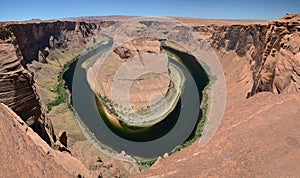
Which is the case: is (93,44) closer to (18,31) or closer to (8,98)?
(18,31)

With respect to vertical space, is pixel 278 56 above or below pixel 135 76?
above

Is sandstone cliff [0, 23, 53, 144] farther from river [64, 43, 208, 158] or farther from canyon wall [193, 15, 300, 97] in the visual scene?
river [64, 43, 208, 158]

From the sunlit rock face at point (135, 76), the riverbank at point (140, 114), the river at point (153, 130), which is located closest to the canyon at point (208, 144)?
the river at point (153, 130)

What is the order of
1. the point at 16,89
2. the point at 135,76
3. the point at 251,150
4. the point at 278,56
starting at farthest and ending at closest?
1. the point at 135,76
2. the point at 278,56
3. the point at 16,89
4. the point at 251,150

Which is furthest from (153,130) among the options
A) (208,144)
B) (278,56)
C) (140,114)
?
(208,144)

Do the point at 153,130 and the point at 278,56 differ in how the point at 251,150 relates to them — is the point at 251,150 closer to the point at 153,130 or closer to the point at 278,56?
the point at 278,56

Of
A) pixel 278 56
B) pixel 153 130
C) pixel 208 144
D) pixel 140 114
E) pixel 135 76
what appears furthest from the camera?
pixel 135 76

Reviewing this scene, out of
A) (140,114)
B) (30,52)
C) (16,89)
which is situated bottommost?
(140,114)

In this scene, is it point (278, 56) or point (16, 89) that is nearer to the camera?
point (16, 89)

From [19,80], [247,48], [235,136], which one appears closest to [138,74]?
[247,48]

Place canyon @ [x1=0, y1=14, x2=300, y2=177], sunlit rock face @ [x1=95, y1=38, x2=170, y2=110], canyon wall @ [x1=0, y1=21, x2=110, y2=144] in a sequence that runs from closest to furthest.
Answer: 1. canyon @ [x1=0, y1=14, x2=300, y2=177]
2. canyon wall @ [x1=0, y1=21, x2=110, y2=144]
3. sunlit rock face @ [x1=95, y1=38, x2=170, y2=110]

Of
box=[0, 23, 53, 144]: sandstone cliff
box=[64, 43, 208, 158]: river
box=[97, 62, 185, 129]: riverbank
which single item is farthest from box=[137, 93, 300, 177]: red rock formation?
box=[97, 62, 185, 129]: riverbank
